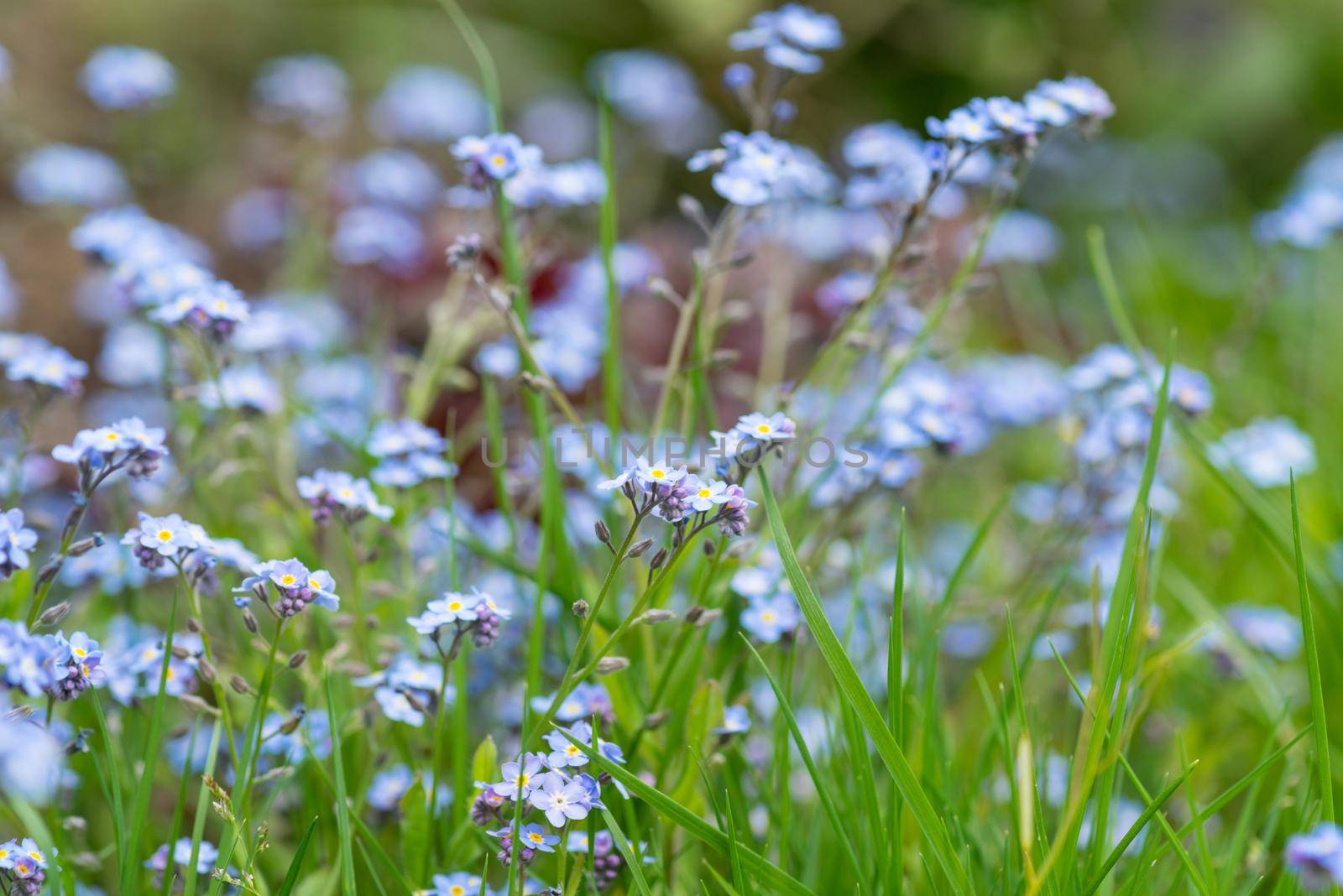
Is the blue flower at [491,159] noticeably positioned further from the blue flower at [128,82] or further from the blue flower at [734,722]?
the blue flower at [128,82]

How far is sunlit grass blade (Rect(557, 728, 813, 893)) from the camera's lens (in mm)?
1571

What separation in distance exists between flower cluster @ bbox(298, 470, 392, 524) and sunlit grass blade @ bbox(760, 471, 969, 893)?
2.28 feet

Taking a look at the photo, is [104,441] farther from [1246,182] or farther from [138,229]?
[1246,182]

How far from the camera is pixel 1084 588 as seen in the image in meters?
3.18

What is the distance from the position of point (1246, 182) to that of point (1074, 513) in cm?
449

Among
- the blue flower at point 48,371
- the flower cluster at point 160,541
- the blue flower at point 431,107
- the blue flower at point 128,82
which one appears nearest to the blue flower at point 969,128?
the flower cluster at point 160,541

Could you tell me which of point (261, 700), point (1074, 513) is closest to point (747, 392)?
point (1074, 513)

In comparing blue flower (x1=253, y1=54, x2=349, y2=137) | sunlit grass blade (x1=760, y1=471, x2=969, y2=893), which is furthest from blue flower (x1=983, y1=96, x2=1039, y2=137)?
blue flower (x1=253, y1=54, x2=349, y2=137)

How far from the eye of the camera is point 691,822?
1656 millimetres

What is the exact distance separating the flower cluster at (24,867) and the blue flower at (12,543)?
1.18ft

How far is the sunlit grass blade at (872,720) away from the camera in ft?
5.36

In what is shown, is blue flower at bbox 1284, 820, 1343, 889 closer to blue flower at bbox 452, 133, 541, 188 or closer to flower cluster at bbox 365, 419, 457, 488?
flower cluster at bbox 365, 419, 457, 488

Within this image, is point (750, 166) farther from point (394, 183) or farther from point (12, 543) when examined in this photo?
point (394, 183)

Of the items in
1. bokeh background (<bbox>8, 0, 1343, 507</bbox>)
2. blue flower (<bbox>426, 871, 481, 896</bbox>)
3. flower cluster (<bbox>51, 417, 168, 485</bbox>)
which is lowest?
blue flower (<bbox>426, 871, 481, 896</bbox>)
